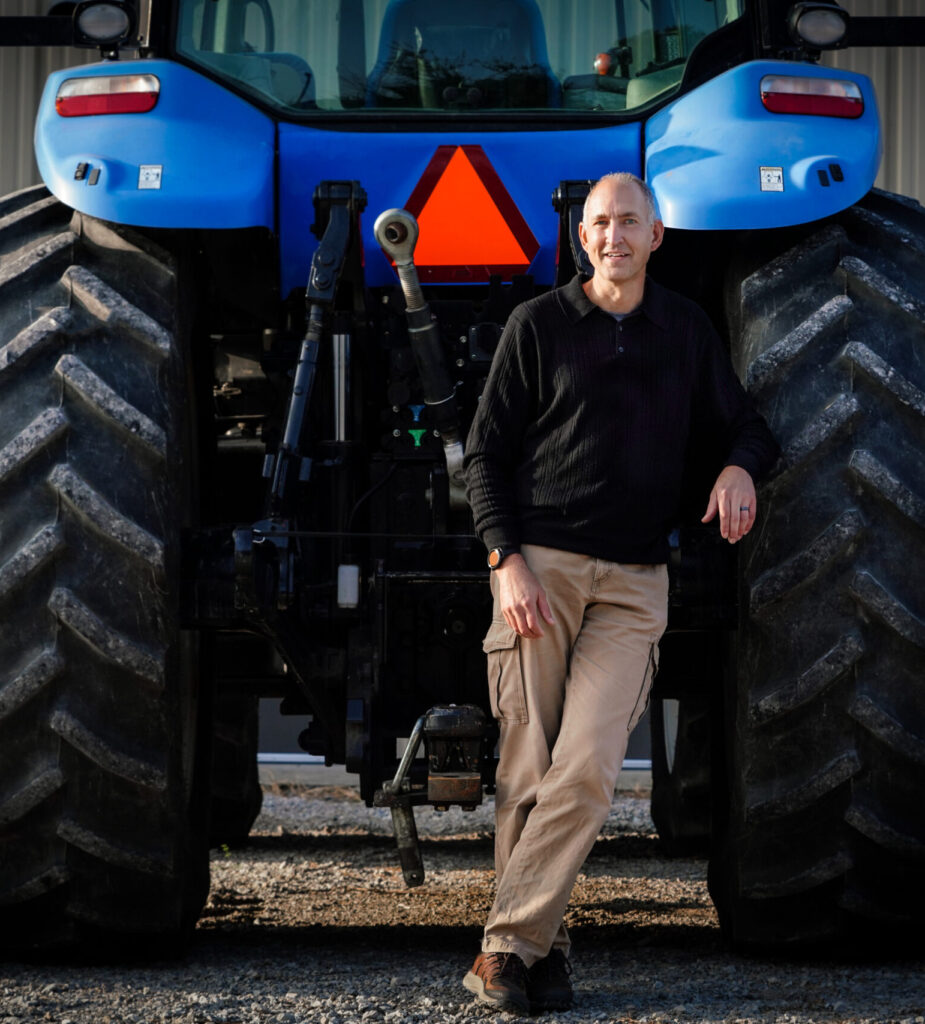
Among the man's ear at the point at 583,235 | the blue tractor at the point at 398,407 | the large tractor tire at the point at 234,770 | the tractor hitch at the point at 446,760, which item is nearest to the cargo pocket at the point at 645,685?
the blue tractor at the point at 398,407

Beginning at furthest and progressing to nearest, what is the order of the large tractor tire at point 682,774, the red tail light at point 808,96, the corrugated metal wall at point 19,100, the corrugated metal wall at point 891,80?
the corrugated metal wall at point 19,100
the corrugated metal wall at point 891,80
the large tractor tire at point 682,774
the red tail light at point 808,96

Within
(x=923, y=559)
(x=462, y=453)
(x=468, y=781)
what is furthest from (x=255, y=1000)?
(x=923, y=559)

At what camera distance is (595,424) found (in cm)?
350

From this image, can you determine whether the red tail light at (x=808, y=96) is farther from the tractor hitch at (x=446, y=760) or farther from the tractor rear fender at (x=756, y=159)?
the tractor hitch at (x=446, y=760)

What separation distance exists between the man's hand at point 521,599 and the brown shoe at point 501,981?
2.03 feet

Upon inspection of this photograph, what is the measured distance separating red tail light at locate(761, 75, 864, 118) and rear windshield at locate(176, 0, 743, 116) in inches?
16.5

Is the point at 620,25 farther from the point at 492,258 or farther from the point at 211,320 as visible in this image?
the point at 211,320

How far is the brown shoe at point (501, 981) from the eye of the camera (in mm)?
3297

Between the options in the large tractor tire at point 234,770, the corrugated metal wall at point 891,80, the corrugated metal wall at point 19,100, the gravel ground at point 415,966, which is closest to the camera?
the gravel ground at point 415,966

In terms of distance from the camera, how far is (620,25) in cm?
420

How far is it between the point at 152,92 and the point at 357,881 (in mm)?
2747

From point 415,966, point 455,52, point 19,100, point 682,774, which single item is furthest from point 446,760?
point 19,100

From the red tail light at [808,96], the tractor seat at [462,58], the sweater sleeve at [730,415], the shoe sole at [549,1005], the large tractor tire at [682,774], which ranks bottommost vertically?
the large tractor tire at [682,774]

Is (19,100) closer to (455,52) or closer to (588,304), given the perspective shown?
(455,52)
